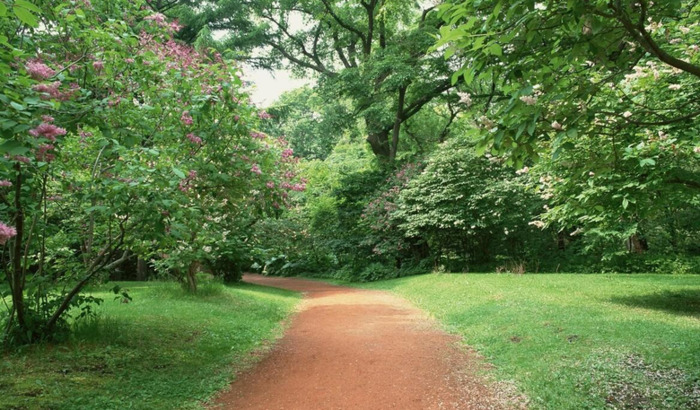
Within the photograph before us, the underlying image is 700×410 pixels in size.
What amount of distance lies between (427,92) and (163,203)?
18.0 meters

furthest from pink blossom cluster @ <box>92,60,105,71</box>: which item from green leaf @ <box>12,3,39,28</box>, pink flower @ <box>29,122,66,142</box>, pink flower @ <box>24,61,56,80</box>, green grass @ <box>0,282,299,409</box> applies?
green grass @ <box>0,282,299,409</box>

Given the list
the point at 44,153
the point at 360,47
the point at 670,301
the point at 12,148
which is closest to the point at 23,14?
the point at 12,148

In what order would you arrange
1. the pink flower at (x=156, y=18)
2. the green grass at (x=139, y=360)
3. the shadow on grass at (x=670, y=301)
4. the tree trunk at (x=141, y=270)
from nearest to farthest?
the green grass at (x=139, y=360) < the pink flower at (x=156, y=18) < the shadow on grass at (x=670, y=301) < the tree trunk at (x=141, y=270)

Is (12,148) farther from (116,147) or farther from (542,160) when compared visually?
(542,160)

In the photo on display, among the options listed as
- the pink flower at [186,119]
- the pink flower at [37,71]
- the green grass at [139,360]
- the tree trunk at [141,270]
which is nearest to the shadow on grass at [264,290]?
the tree trunk at [141,270]

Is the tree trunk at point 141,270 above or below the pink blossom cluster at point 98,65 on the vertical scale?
below

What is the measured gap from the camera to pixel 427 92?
20328 mm

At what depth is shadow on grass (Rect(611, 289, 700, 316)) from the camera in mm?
8311

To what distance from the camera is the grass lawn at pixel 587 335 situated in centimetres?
446

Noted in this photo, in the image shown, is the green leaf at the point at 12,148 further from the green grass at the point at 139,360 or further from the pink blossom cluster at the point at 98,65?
the pink blossom cluster at the point at 98,65

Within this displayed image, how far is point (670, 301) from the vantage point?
9148 millimetres

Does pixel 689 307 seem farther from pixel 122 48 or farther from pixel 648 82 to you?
pixel 122 48

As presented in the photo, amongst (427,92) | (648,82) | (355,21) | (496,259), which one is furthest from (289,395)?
(355,21)

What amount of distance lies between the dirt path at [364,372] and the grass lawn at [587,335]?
58cm
